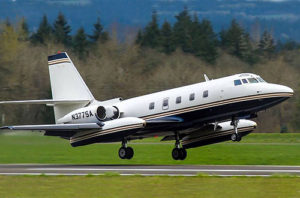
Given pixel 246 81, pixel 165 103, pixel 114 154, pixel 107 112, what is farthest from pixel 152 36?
pixel 246 81

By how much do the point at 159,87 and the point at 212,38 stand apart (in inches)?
2128

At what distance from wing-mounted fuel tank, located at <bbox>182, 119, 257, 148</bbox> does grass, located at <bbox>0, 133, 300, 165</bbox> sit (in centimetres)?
98

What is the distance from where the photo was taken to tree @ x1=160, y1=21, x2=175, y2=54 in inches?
4146

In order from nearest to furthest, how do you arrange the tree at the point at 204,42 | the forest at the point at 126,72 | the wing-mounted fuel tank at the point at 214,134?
1. the wing-mounted fuel tank at the point at 214,134
2. the forest at the point at 126,72
3. the tree at the point at 204,42

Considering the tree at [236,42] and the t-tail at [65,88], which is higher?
the tree at [236,42]

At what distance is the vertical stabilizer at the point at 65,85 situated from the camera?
36.1 m

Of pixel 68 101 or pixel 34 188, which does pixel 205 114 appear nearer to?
pixel 68 101

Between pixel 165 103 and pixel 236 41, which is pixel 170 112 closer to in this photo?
pixel 165 103

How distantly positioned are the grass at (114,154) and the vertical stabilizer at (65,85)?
275cm

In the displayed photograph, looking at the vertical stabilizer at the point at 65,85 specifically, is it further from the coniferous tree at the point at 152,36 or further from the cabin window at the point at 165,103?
the coniferous tree at the point at 152,36

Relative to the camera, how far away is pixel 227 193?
741 inches

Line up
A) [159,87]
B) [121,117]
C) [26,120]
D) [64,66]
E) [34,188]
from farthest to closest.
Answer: [159,87] < [26,120] < [64,66] < [121,117] < [34,188]

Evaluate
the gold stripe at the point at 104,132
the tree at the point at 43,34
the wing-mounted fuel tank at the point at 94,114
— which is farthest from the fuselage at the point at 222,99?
the tree at the point at 43,34

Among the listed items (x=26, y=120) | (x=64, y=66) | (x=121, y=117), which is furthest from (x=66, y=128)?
(x=26, y=120)
